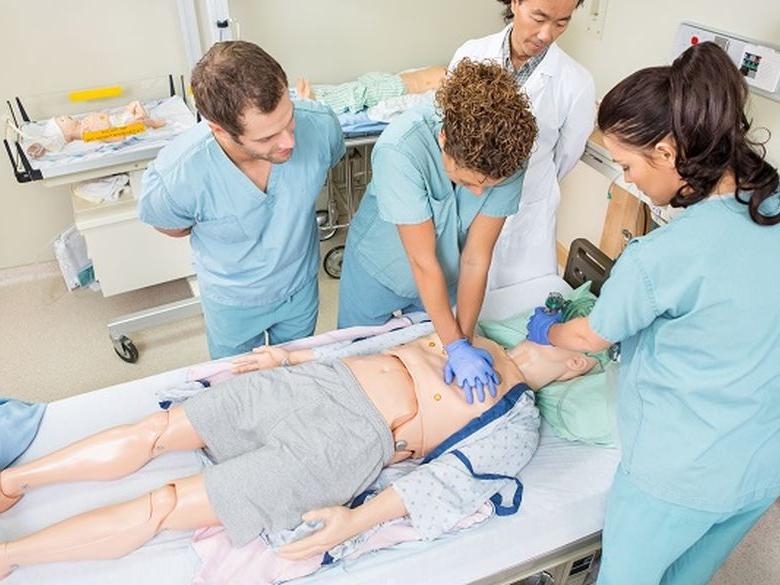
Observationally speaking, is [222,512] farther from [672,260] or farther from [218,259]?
[672,260]

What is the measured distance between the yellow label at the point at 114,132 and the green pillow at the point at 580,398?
1.45 meters

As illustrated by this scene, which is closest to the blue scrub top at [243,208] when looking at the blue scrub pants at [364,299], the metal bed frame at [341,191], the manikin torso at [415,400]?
the blue scrub pants at [364,299]

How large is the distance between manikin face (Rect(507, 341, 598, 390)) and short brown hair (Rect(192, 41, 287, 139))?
0.91 metres

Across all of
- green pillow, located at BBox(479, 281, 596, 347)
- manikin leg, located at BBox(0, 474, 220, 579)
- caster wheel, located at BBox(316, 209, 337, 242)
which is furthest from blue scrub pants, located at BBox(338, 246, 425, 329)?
caster wheel, located at BBox(316, 209, 337, 242)

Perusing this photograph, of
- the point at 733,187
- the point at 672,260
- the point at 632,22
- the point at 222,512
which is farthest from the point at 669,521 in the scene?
the point at 632,22

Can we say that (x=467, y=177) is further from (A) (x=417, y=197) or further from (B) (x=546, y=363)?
(B) (x=546, y=363)

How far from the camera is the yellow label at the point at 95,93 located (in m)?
2.51

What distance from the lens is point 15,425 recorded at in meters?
1.54

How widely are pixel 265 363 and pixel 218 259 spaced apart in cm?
30

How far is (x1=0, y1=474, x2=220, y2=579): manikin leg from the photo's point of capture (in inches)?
50.2

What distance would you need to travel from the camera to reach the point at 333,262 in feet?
10.0

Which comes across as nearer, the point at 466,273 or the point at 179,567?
the point at 179,567

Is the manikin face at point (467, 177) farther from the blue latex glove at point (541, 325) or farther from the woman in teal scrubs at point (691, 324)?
the blue latex glove at point (541, 325)

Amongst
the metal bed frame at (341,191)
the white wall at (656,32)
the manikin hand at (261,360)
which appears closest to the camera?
the manikin hand at (261,360)
